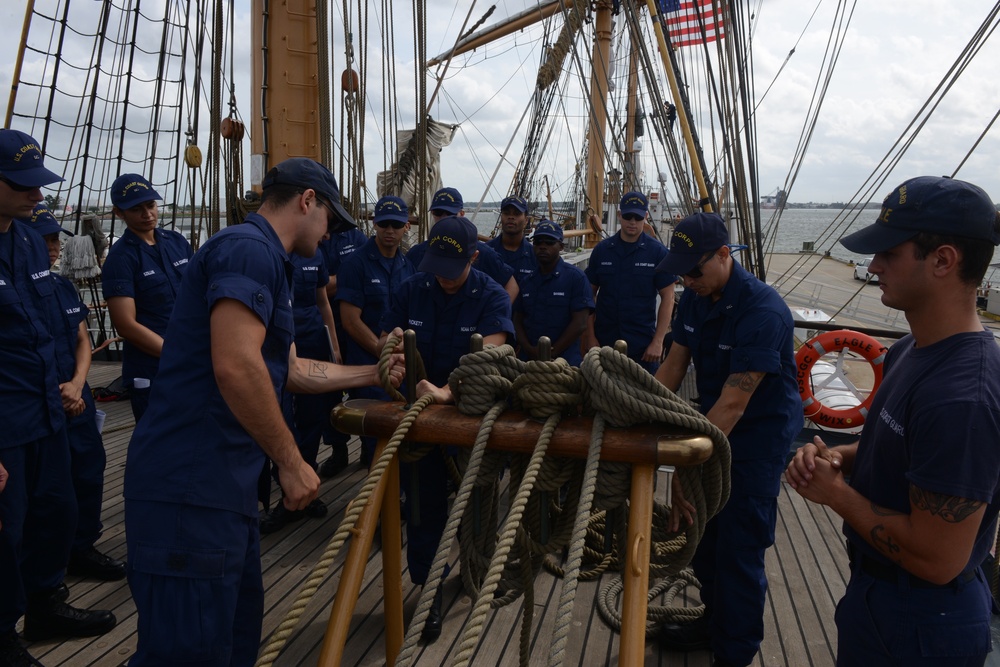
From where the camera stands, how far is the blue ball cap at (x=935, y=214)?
49.7 inches

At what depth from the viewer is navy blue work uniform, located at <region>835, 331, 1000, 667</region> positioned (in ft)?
3.92

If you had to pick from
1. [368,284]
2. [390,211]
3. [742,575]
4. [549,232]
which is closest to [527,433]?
[742,575]

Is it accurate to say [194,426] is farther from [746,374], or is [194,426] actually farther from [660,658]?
[660,658]

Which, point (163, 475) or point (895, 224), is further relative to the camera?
point (163, 475)

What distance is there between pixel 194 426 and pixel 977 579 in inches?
68.5

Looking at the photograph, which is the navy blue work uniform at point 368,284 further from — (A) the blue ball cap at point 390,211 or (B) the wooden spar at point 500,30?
(B) the wooden spar at point 500,30

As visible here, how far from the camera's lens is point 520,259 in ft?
15.9

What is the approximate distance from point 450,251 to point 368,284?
143 cm

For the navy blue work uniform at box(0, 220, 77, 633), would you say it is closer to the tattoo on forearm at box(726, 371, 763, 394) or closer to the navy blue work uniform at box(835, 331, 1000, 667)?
the tattoo on forearm at box(726, 371, 763, 394)

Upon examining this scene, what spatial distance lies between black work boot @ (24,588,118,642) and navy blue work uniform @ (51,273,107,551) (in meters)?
0.34

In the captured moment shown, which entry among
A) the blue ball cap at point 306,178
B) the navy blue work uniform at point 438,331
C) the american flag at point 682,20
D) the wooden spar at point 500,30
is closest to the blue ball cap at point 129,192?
the navy blue work uniform at point 438,331

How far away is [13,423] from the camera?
6.97 feet

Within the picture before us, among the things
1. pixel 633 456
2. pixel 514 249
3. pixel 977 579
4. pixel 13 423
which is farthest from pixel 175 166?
pixel 977 579

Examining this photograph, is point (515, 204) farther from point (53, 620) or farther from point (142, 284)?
point (53, 620)
